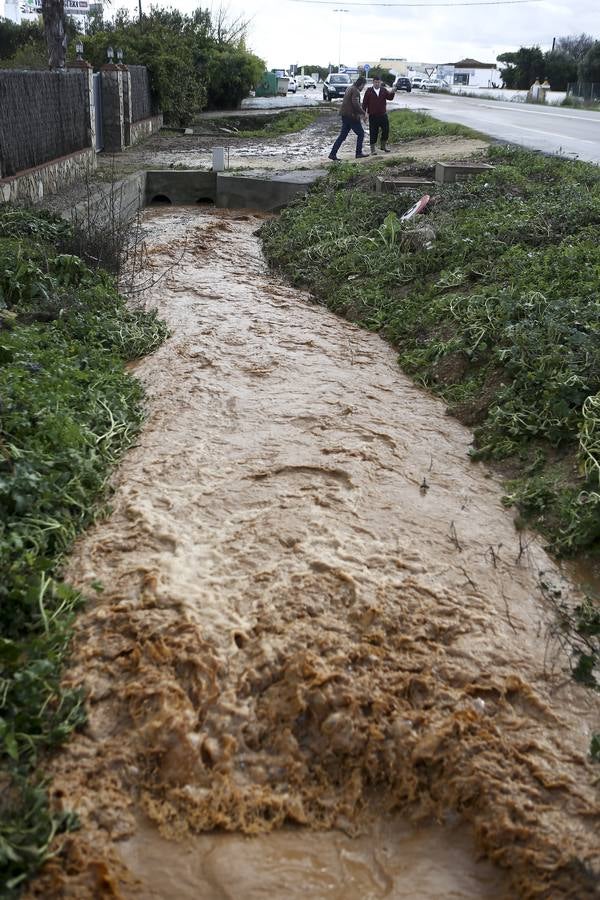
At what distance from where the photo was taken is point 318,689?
4.01 meters

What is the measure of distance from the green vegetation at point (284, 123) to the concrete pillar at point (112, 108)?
7.47 meters

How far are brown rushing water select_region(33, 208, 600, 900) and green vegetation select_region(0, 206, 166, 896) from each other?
144 millimetres

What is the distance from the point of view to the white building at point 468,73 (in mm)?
91062

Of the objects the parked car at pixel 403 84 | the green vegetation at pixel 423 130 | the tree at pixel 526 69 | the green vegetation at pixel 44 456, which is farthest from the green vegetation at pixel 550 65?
the green vegetation at pixel 44 456

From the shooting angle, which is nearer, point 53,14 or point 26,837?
point 26,837

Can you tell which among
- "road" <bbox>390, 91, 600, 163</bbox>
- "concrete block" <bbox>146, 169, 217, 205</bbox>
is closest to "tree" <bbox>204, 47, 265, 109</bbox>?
"road" <bbox>390, 91, 600, 163</bbox>

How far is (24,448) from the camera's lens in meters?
5.30

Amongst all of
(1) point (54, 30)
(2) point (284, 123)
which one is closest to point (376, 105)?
(1) point (54, 30)

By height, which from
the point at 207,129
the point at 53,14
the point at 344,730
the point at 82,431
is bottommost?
the point at 344,730

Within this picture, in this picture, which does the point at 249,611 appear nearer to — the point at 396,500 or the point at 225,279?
the point at 396,500

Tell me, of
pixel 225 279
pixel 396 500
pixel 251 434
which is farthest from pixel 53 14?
pixel 396 500

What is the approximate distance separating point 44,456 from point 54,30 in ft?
63.0

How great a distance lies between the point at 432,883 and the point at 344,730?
732 mm

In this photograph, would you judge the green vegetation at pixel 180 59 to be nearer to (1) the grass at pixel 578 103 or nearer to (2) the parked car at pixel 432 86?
(1) the grass at pixel 578 103
